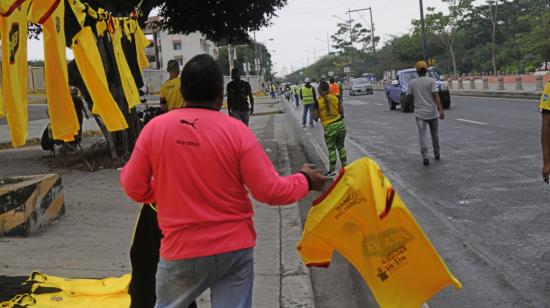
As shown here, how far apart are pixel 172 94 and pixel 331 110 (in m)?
2.73

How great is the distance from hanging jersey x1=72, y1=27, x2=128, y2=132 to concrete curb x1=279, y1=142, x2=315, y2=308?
2099mm

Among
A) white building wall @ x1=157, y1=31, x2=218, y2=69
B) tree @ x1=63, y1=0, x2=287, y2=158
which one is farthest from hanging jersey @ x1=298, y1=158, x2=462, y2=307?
white building wall @ x1=157, y1=31, x2=218, y2=69

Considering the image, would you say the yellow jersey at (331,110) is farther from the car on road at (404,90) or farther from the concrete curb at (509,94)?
the concrete curb at (509,94)

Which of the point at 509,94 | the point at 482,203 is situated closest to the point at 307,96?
the point at 482,203

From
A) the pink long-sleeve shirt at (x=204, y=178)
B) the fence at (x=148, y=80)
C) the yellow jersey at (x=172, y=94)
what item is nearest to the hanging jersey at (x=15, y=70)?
the pink long-sleeve shirt at (x=204, y=178)

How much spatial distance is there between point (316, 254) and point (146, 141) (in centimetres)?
114

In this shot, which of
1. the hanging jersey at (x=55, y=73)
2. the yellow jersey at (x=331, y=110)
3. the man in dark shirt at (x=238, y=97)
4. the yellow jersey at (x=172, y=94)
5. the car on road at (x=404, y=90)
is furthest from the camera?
the car on road at (x=404, y=90)

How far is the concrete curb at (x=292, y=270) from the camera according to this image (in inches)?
187

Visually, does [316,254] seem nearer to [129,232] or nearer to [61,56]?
[61,56]

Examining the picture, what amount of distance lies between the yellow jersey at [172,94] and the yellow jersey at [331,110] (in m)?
2.52

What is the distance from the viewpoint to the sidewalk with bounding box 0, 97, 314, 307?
5074 millimetres

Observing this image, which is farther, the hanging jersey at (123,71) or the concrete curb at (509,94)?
the concrete curb at (509,94)

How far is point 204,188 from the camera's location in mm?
2625

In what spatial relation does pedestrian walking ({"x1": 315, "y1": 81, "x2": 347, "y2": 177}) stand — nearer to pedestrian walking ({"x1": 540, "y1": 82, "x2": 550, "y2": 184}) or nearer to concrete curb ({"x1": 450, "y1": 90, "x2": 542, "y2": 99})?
pedestrian walking ({"x1": 540, "y1": 82, "x2": 550, "y2": 184})
